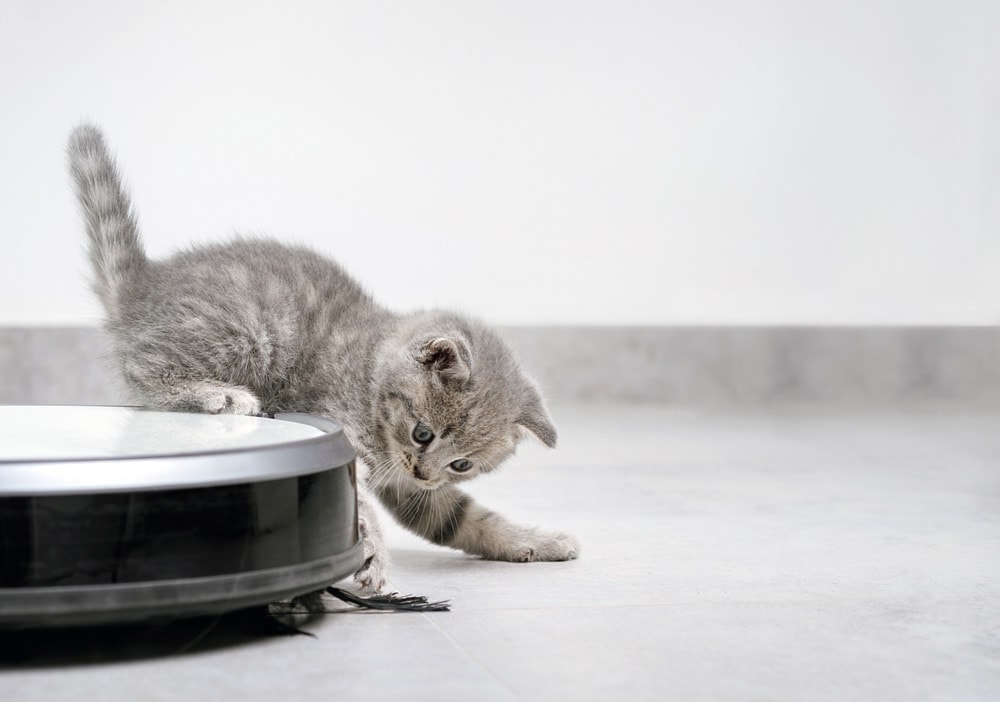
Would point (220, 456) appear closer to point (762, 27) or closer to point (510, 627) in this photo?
point (510, 627)

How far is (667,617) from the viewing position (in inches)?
61.0

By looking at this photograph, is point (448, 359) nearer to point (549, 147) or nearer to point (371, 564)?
point (371, 564)

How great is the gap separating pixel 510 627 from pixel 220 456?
427mm

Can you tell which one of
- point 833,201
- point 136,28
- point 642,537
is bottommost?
point 642,537

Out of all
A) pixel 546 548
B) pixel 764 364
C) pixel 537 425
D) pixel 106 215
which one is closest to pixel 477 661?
pixel 546 548

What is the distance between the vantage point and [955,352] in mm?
4641

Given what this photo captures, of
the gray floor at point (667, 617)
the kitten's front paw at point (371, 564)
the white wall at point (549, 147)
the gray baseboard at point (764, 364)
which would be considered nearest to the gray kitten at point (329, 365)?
the gray floor at point (667, 617)

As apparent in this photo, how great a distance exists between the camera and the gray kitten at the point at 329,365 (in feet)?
6.61

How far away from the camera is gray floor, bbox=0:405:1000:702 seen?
1.22 m

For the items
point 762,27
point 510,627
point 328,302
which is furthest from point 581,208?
point 510,627

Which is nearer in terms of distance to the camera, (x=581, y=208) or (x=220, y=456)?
(x=220, y=456)

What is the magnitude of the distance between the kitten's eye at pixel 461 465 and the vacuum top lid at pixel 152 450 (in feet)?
1.10

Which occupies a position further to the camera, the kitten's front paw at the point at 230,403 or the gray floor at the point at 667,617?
the kitten's front paw at the point at 230,403

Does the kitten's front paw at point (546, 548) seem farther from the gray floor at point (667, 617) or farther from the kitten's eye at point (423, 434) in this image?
the kitten's eye at point (423, 434)
